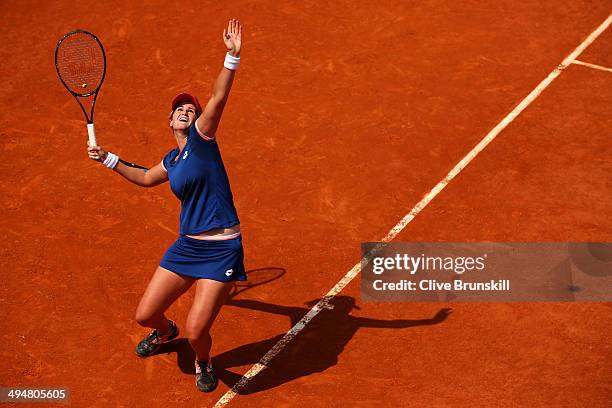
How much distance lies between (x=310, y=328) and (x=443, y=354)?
4.91 feet

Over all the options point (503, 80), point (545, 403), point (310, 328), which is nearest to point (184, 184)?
point (310, 328)

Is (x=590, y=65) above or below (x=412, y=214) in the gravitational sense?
above

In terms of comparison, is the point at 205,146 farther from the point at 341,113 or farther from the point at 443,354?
the point at 341,113

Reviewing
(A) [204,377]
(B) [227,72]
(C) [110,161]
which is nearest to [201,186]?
(C) [110,161]

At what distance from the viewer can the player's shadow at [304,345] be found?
29.0ft

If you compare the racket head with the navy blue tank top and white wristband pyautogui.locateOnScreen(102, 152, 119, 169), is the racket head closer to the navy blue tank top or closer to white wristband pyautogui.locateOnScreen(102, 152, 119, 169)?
white wristband pyautogui.locateOnScreen(102, 152, 119, 169)

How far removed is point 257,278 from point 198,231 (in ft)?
6.50

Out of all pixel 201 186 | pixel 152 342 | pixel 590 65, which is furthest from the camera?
pixel 590 65

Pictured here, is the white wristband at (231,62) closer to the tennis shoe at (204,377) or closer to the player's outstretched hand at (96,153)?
the player's outstretched hand at (96,153)

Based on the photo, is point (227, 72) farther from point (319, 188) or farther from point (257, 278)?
point (319, 188)

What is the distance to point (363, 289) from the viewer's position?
984cm

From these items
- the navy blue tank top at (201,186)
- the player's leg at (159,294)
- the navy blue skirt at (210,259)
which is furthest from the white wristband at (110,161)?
the player's leg at (159,294)

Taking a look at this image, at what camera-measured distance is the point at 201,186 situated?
8055 mm

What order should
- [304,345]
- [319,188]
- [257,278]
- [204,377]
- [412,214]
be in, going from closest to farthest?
[204,377], [304,345], [257,278], [412,214], [319,188]
